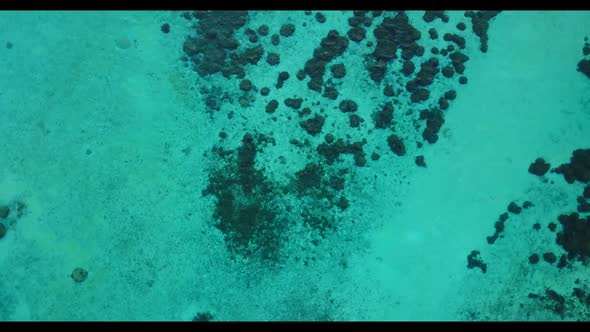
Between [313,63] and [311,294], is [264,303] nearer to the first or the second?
[311,294]

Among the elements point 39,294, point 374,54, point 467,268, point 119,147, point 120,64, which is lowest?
point 39,294

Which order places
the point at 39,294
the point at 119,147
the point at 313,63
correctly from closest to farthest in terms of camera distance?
1. the point at 39,294
2. the point at 119,147
3. the point at 313,63

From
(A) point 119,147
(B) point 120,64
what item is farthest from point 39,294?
(B) point 120,64

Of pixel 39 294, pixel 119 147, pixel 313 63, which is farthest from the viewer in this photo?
pixel 313 63

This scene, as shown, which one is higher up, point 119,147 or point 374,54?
point 374,54

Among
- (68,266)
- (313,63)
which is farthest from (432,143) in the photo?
(68,266)

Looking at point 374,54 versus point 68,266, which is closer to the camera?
point 68,266
